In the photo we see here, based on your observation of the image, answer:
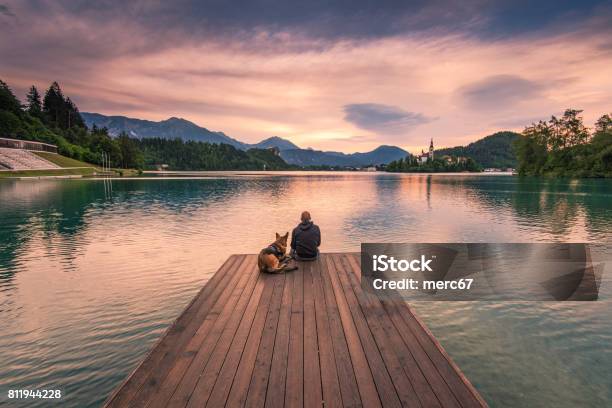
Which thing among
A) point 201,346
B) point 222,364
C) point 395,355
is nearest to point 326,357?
point 395,355

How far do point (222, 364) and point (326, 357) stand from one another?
6.51 feet

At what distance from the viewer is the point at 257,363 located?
5.57 m

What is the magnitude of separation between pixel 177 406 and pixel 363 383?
299cm

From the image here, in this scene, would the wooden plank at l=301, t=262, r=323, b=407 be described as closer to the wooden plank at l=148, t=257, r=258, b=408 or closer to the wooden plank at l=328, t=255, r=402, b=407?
the wooden plank at l=328, t=255, r=402, b=407

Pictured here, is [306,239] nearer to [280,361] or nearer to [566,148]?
[280,361]

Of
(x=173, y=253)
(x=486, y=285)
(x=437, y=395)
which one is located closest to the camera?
(x=437, y=395)

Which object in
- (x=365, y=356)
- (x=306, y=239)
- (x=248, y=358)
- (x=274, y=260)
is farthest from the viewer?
(x=306, y=239)

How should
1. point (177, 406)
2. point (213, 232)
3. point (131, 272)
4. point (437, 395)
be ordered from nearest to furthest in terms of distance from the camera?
point (177, 406), point (437, 395), point (131, 272), point (213, 232)

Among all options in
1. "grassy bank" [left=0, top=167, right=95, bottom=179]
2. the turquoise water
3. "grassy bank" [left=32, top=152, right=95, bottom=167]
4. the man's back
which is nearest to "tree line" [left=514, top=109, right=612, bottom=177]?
the turquoise water

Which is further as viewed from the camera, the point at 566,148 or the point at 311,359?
the point at 566,148

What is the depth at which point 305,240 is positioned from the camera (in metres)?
12.3

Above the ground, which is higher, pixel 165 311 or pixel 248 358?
pixel 248 358

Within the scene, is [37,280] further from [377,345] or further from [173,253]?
[377,345]

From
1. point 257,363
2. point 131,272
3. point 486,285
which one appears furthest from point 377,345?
point 131,272
